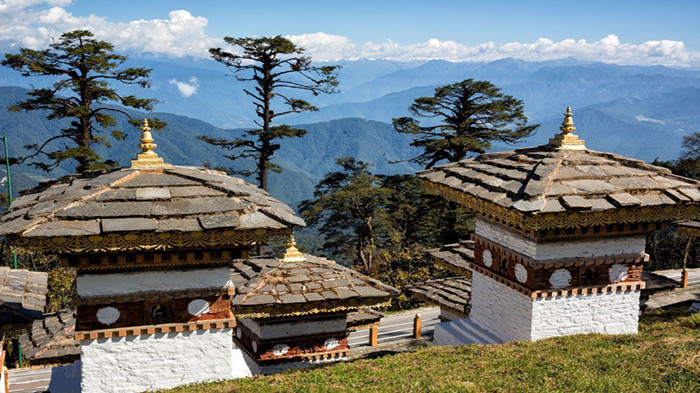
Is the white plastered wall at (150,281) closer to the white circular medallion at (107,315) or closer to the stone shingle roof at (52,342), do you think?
the white circular medallion at (107,315)

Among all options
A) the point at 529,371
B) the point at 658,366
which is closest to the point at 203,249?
the point at 529,371

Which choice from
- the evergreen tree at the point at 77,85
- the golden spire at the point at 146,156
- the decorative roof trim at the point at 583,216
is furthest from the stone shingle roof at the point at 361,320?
the evergreen tree at the point at 77,85

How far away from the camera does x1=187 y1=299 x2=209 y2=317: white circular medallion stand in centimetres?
698

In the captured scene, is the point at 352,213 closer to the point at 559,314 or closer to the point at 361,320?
the point at 361,320

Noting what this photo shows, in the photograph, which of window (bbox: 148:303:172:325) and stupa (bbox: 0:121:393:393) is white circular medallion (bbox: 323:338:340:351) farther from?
window (bbox: 148:303:172:325)

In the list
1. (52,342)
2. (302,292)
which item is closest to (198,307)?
(302,292)

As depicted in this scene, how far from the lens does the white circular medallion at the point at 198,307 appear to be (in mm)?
6982

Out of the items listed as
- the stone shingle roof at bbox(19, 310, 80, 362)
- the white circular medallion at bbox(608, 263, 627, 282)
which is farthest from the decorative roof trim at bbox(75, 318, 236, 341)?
the stone shingle roof at bbox(19, 310, 80, 362)

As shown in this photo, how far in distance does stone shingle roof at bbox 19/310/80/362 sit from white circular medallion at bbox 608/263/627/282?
14342mm

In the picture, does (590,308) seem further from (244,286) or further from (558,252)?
(244,286)

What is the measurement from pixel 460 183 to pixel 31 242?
6222 mm

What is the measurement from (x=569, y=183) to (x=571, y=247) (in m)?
0.96

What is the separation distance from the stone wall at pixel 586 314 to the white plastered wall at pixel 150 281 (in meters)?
4.72

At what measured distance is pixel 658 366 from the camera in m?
6.67
